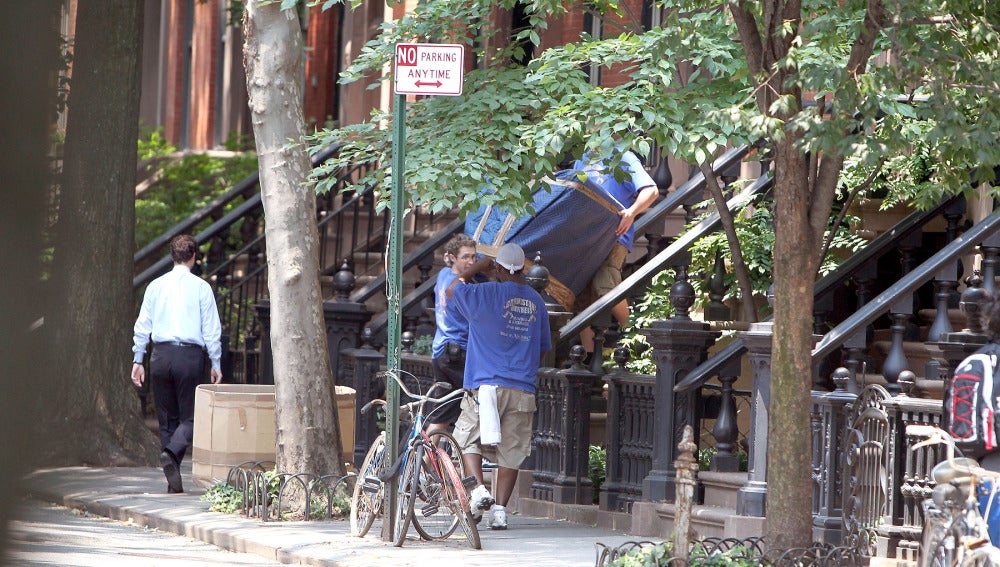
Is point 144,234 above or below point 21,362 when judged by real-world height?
above

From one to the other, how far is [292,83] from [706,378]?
359 cm

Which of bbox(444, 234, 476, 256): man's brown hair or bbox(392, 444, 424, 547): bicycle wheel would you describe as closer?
bbox(392, 444, 424, 547): bicycle wheel

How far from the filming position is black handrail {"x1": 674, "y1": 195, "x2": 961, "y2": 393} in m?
8.83

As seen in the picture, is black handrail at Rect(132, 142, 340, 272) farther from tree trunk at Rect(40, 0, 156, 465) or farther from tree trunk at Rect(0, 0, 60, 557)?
tree trunk at Rect(0, 0, 60, 557)

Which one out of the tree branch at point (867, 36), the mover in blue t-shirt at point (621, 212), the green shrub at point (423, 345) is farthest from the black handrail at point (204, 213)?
the tree branch at point (867, 36)

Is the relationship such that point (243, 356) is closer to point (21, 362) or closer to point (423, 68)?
point (423, 68)

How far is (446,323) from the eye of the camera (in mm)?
10102

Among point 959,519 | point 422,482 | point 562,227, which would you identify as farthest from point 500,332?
point 959,519

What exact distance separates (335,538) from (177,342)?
2596 mm

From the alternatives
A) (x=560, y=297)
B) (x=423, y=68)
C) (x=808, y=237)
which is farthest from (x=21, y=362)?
(x=560, y=297)

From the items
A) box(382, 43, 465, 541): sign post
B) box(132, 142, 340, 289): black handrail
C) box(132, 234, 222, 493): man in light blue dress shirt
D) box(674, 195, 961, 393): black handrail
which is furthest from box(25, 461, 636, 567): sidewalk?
box(132, 142, 340, 289): black handrail

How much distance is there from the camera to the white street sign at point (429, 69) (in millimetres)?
8055

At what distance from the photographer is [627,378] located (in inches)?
374

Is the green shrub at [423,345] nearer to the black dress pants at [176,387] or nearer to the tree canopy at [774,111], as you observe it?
the black dress pants at [176,387]
